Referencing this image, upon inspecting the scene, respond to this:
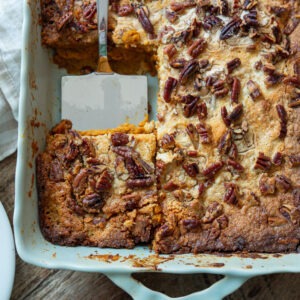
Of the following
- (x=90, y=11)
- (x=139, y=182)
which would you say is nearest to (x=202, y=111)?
(x=139, y=182)

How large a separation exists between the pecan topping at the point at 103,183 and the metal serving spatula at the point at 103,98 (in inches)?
18.2

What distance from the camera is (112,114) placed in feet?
10.3

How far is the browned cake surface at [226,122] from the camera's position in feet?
9.07

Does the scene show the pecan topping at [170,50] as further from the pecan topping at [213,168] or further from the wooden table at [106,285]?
the wooden table at [106,285]

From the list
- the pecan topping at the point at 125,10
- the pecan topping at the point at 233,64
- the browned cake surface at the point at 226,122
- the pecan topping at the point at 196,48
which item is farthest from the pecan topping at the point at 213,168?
the pecan topping at the point at 125,10

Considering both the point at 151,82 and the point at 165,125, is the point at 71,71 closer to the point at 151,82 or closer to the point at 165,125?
the point at 151,82

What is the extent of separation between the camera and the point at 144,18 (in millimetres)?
2959

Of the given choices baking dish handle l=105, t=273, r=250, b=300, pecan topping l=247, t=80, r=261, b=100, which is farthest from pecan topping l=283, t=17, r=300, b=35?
baking dish handle l=105, t=273, r=250, b=300

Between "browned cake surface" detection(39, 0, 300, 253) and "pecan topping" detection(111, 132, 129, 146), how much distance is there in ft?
0.68

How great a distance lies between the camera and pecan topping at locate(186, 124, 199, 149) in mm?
2840

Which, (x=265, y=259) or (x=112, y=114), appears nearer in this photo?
(x=265, y=259)

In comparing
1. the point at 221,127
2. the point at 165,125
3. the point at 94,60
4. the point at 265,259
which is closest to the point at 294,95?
the point at 221,127

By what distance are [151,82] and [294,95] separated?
985mm

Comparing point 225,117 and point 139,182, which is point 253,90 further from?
point 139,182
